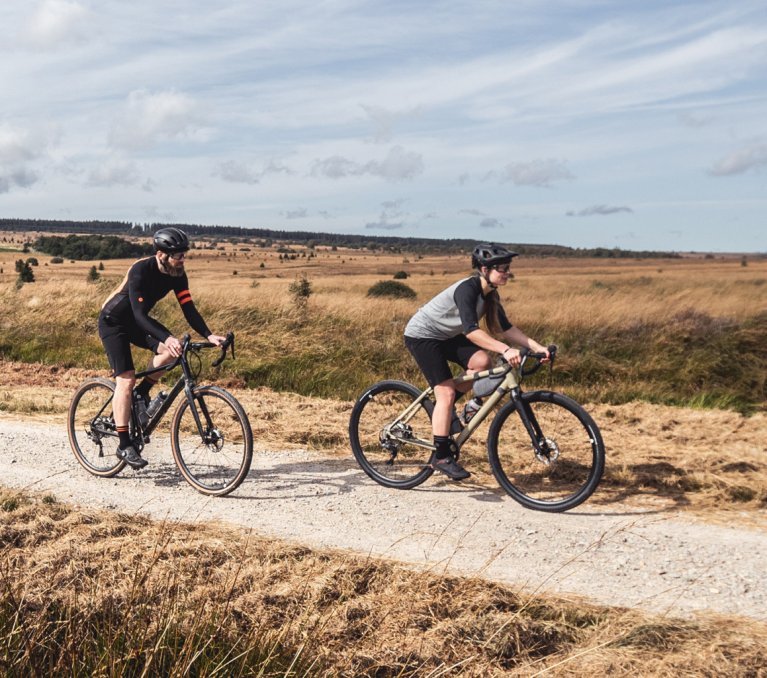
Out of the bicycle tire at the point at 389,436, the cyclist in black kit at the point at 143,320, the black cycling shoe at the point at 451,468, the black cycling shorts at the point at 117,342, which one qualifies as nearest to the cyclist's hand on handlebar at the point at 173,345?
the cyclist in black kit at the point at 143,320

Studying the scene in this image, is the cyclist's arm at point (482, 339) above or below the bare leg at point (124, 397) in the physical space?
above

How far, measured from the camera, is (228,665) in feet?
10.9

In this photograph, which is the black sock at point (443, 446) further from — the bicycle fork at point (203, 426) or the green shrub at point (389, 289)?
the green shrub at point (389, 289)

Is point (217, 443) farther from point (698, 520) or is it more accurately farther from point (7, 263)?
point (7, 263)

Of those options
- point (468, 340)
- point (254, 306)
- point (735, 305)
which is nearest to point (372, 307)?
point (254, 306)

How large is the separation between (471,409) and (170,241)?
3046mm

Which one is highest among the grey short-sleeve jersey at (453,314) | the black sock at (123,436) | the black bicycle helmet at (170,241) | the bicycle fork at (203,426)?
the black bicycle helmet at (170,241)

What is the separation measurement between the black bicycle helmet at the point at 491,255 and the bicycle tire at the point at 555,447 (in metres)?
1.14

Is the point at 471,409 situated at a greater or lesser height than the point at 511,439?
greater

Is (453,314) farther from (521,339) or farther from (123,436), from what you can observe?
(123,436)

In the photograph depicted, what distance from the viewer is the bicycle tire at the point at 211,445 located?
21.5 ft

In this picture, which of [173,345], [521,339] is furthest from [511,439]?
[173,345]

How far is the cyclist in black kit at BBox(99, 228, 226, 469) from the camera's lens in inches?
256

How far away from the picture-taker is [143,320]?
6.46 meters
